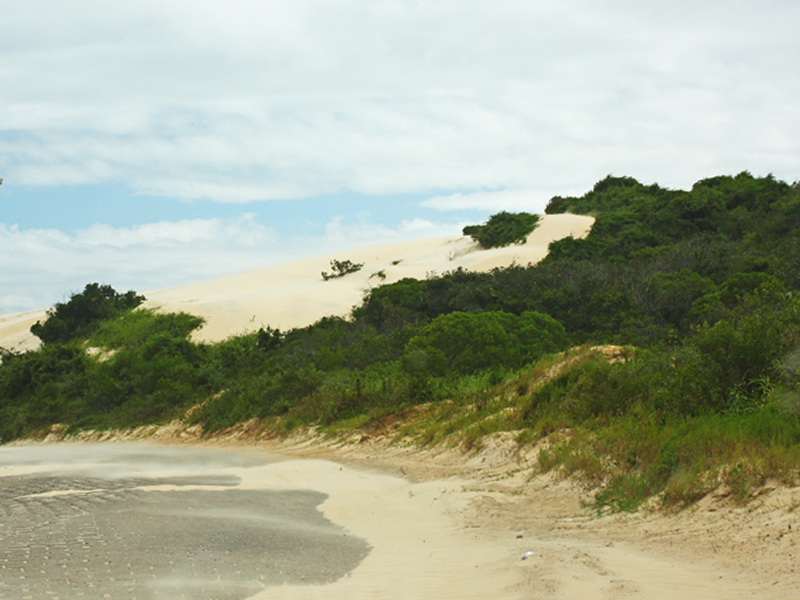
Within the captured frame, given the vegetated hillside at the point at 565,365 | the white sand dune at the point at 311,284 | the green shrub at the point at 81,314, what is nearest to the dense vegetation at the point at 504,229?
the white sand dune at the point at 311,284

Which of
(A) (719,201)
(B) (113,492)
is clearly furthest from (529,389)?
(A) (719,201)

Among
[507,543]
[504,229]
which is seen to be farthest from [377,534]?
[504,229]

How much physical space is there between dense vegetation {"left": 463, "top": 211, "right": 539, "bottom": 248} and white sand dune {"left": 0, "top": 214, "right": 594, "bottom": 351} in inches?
30.0

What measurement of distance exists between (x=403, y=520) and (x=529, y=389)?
6760mm

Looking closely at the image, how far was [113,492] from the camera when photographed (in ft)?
32.2

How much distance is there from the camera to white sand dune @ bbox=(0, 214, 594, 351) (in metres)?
38.8

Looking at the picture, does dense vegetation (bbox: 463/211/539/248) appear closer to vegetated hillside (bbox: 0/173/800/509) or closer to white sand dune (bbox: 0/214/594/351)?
white sand dune (bbox: 0/214/594/351)

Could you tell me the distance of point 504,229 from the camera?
57.8 m

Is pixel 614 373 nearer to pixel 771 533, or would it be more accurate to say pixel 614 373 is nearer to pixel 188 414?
pixel 771 533

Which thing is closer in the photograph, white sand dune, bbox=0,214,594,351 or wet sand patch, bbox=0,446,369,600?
wet sand patch, bbox=0,446,369,600

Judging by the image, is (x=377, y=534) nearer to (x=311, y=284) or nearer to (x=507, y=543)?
(x=507, y=543)

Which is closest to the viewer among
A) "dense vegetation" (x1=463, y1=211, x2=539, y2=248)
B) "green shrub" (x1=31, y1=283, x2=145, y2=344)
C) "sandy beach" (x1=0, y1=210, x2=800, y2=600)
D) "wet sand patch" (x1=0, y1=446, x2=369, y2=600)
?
"sandy beach" (x1=0, y1=210, x2=800, y2=600)

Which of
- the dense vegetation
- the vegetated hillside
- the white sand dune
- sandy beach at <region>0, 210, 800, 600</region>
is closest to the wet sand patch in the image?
sandy beach at <region>0, 210, 800, 600</region>

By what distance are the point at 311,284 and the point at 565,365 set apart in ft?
122
